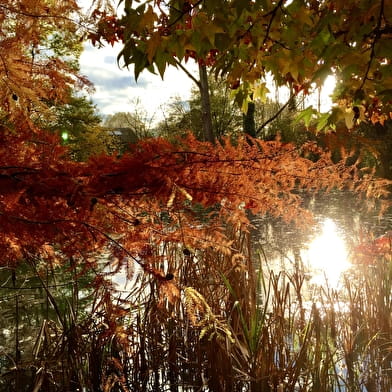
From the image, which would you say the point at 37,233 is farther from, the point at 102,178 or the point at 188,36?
the point at 188,36

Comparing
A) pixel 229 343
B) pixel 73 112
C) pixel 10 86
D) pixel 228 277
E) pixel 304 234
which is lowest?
pixel 304 234

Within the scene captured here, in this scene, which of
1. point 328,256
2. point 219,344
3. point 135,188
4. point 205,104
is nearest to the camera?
point 135,188

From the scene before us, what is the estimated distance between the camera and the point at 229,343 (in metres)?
2.50

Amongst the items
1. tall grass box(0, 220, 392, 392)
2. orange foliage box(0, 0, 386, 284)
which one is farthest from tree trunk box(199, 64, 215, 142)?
orange foliage box(0, 0, 386, 284)

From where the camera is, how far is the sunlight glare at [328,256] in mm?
4934

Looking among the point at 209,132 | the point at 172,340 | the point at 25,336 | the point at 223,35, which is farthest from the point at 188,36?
the point at 209,132

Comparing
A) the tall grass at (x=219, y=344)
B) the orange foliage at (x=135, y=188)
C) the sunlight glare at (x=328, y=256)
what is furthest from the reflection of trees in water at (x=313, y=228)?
the orange foliage at (x=135, y=188)

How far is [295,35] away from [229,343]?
1.65 m

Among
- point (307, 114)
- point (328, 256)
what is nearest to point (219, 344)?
point (307, 114)

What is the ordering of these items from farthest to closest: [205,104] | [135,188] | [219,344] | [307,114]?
1. [205,104]
2. [219,344]
3. [307,114]
4. [135,188]

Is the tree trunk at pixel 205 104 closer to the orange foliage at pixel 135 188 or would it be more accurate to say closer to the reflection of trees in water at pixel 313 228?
the reflection of trees in water at pixel 313 228

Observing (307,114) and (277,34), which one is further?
(307,114)

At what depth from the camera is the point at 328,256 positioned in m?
5.99

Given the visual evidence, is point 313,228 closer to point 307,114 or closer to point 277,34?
point 307,114
